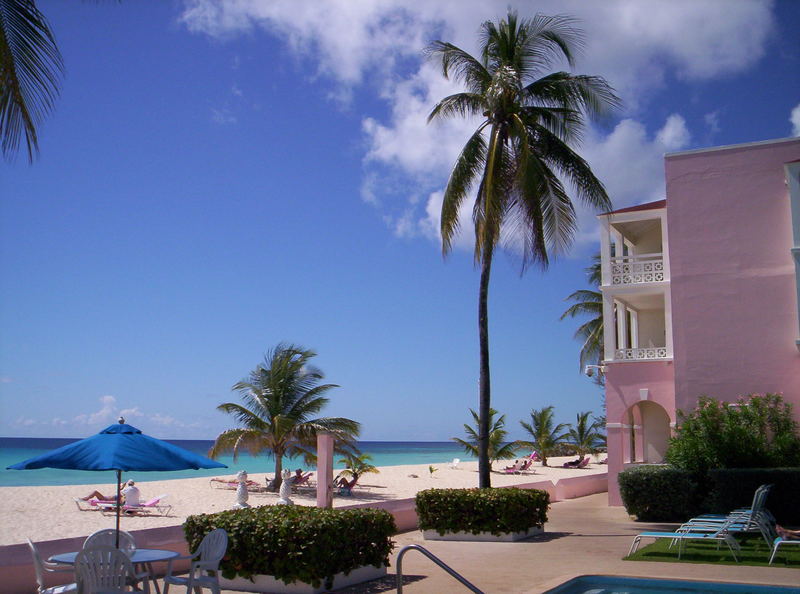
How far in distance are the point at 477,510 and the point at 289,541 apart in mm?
6009

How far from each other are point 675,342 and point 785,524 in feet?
16.7

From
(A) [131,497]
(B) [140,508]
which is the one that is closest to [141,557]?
(A) [131,497]

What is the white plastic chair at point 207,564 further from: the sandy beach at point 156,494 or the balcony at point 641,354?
the balcony at point 641,354

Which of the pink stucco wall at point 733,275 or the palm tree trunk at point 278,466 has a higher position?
the pink stucco wall at point 733,275

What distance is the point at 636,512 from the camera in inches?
717

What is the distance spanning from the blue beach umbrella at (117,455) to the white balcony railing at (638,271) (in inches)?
593

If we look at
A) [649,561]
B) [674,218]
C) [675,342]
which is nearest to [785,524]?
[675,342]

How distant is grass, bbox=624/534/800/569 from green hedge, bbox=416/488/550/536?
7.88ft

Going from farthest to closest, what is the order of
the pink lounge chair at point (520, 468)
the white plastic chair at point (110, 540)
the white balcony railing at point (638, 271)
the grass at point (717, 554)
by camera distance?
the pink lounge chair at point (520, 468) → the white balcony railing at point (638, 271) → the grass at point (717, 554) → the white plastic chair at point (110, 540)

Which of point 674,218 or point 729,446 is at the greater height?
point 674,218

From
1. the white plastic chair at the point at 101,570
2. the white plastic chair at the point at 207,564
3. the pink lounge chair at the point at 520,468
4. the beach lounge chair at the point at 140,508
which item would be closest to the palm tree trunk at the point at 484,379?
the white plastic chair at the point at 207,564

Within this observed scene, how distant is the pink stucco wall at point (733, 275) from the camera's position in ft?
62.5

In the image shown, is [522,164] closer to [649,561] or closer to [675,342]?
[675,342]

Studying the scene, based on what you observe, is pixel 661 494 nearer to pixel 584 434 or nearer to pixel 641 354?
pixel 641 354
